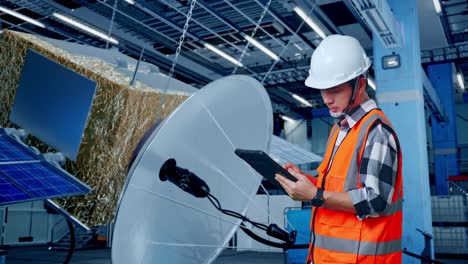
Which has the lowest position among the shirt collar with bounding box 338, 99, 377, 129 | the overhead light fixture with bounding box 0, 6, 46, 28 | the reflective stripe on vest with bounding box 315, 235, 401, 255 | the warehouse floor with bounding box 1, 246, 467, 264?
the warehouse floor with bounding box 1, 246, 467, 264

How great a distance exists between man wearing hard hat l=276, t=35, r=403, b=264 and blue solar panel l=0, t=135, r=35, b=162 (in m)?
1.61

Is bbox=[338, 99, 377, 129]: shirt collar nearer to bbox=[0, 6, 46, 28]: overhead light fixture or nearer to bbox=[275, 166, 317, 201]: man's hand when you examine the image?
bbox=[275, 166, 317, 201]: man's hand

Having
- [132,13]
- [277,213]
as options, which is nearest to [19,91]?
[132,13]

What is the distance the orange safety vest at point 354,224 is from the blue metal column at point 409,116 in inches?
202

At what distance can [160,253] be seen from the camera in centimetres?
181

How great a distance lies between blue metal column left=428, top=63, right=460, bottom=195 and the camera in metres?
15.4

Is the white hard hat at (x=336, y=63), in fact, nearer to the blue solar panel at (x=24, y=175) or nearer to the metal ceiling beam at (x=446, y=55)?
the blue solar panel at (x=24, y=175)

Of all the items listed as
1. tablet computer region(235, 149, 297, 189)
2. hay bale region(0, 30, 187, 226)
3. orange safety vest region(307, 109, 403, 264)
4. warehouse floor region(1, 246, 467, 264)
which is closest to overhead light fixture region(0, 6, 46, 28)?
warehouse floor region(1, 246, 467, 264)

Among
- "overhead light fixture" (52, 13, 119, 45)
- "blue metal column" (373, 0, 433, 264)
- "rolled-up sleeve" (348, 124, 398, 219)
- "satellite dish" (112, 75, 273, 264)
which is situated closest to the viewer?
"satellite dish" (112, 75, 273, 264)

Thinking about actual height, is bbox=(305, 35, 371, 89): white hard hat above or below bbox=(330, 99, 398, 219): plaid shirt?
above

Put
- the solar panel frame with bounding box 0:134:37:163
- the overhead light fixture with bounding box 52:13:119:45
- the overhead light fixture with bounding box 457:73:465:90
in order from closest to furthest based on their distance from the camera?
1. the solar panel frame with bounding box 0:134:37:163
2. the overhead light fixture with bounding box 52:13:119:45
3. the overhead light fixture with bounding box 457:73:465:90

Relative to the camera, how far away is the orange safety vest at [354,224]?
1785mm

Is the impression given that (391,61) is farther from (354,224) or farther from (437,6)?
(354,224)

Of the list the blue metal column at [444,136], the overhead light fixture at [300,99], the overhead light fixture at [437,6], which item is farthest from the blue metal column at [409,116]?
the overhead light fixture at [300,99]
